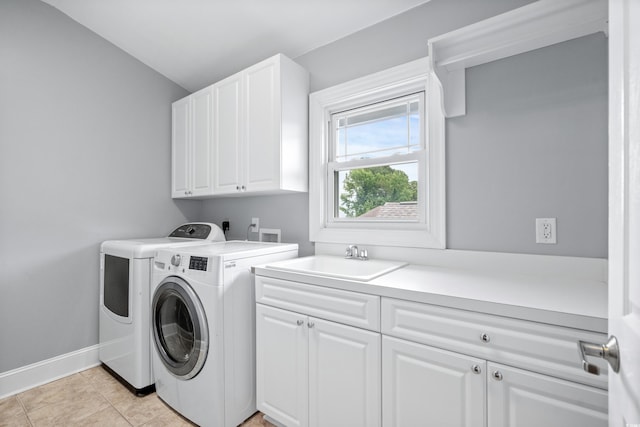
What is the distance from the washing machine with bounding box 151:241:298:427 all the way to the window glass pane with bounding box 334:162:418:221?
705 mm

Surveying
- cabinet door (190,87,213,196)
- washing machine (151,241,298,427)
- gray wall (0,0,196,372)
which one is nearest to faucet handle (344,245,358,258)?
washing machine (151,241,298,427)

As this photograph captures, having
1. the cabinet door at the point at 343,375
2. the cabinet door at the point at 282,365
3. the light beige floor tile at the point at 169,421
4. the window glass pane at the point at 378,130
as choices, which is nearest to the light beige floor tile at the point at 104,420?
the light beige floor tile at the point at 169,421

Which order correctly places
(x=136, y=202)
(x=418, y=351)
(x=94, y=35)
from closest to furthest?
(x=418, y=351), (x=94, y=35), (x=136, y=202)

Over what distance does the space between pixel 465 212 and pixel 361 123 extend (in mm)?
972

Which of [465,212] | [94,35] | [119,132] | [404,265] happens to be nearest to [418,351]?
[404,265]

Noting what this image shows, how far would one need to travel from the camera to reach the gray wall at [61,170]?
209 cm

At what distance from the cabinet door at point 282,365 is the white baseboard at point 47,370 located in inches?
63.9

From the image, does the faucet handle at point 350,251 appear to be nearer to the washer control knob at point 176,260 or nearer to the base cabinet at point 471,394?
the base cabinet at point 471,394

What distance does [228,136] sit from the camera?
240cm

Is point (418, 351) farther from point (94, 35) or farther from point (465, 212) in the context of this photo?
point (94, 35)

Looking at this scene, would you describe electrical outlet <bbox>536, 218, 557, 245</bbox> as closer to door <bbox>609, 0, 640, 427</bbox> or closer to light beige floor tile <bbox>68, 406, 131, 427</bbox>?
door <bbox>609, 0, 640, 427</bbox>

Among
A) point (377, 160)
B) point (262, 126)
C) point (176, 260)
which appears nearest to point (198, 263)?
point (176, 260)

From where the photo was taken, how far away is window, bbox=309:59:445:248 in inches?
71.0

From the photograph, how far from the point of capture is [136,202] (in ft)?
8.89
